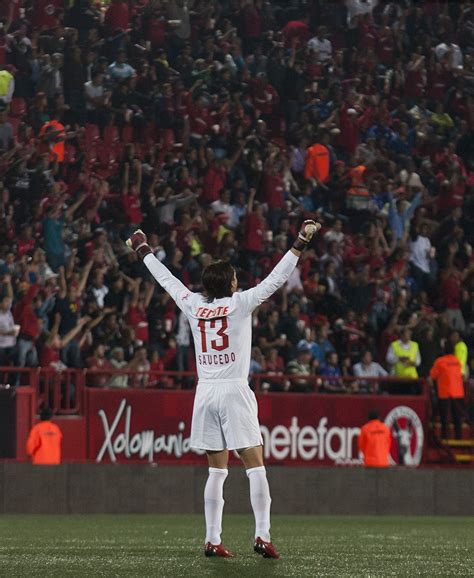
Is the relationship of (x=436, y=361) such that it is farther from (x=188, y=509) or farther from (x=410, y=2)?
(x=410, y=2)

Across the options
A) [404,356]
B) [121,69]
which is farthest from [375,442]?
[121,69]

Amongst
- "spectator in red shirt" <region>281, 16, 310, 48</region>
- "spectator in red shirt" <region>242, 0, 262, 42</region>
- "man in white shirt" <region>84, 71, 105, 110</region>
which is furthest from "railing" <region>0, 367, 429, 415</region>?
"spectator in red shirt" <region>281, 16, 310, 48</region>

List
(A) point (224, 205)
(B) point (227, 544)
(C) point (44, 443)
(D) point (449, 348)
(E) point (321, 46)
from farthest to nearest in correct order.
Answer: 1. (E) point (321, 46)
2. (A) point (224, 205)
3. (D) point (449, 348)
4. (C) point (44, 443)
5. (B) point (227, 544)

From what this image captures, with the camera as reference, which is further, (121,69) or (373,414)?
(121,69)

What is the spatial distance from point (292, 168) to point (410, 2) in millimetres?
6348

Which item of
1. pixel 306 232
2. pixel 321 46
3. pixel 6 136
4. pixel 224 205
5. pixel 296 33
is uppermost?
pixel 296 33

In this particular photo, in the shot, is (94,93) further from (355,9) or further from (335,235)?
(355,9)

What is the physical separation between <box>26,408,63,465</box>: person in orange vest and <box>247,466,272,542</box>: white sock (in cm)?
880

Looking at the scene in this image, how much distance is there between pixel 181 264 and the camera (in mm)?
21375

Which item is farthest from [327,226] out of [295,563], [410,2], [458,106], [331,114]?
[295,563]

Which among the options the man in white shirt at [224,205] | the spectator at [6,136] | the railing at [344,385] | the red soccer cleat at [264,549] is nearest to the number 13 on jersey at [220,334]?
the red soccer cleat at [264,549]

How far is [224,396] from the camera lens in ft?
30.1

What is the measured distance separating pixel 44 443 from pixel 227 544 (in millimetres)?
6772

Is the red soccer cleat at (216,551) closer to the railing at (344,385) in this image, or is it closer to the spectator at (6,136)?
the railing at (344,385)
